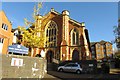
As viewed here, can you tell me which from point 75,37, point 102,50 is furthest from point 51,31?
point 102,50

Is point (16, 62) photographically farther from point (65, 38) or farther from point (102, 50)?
point (102, 50)

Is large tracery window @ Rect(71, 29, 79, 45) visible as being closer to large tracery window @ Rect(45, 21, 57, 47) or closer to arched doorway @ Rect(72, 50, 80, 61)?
arched doorway @ Rect(72, 50, 80, 61)

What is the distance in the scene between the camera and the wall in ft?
32.5

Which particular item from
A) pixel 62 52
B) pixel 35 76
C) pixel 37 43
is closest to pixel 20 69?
pixel 35 76

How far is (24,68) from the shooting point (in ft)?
37.1

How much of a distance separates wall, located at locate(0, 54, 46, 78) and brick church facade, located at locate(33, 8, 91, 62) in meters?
25.3

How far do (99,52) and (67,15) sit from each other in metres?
59.0

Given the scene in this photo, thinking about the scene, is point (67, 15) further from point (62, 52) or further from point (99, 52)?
point (99, 52)

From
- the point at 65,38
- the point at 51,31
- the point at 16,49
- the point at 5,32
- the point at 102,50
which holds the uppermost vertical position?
the point at 51,31

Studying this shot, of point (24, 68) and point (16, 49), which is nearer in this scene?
point (24, 68)

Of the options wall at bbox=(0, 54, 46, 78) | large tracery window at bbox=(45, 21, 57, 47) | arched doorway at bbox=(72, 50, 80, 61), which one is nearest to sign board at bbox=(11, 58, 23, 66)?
wall at bbox=(0, 54, 46, 78)

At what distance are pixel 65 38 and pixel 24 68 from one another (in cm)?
2852

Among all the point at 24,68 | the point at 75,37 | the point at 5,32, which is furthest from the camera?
the point at 75,37

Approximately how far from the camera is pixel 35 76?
12.4 m
